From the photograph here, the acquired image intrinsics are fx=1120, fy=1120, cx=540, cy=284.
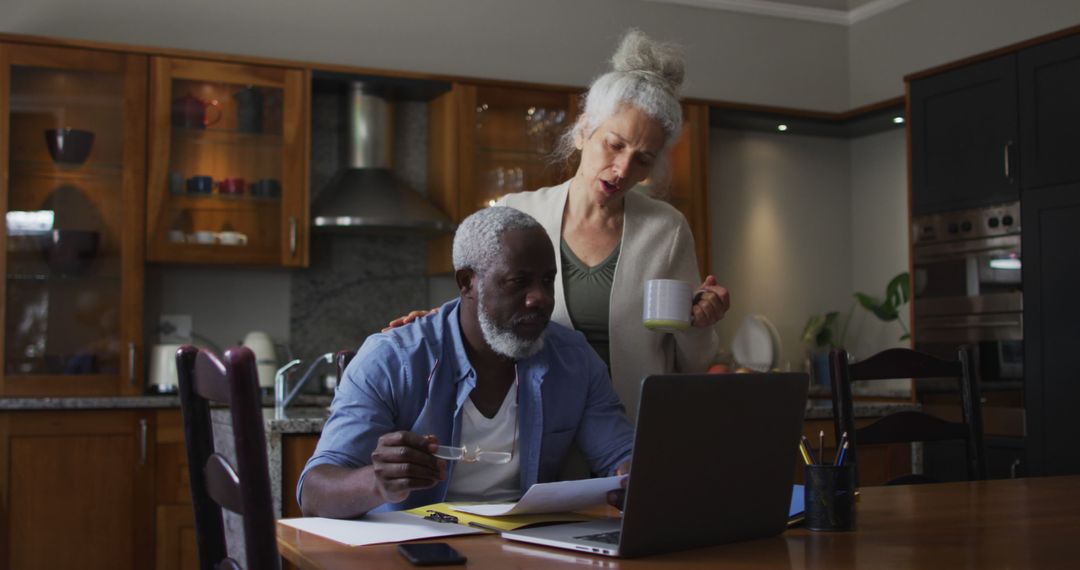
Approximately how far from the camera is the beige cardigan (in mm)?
2186

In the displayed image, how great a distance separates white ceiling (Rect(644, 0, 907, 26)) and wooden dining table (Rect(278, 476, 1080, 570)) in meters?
4.37

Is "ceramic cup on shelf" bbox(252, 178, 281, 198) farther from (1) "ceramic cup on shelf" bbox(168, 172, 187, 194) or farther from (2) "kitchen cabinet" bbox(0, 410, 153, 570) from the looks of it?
(2) "kitchen cabinet" bbox(0, 410, 153, 570)

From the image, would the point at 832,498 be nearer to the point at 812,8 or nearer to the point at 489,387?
the point at 489,387

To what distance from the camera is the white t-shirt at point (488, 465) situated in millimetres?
1784

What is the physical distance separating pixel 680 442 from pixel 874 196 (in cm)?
497

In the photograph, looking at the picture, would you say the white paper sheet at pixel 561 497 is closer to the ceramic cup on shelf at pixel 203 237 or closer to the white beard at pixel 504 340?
the white beard at pixel 504 340

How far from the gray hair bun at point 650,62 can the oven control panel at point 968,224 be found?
2.59m

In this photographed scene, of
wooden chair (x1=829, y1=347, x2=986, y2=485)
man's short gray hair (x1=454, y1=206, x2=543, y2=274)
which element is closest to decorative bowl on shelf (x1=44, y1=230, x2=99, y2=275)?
man's short gray hair (x1=454, y1=206, x2=543, y2=274)

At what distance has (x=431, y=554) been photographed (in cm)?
122

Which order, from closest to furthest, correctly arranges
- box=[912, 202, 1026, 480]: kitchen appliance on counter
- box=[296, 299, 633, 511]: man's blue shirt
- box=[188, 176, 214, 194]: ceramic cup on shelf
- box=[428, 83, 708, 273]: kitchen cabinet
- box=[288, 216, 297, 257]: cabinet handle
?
box=[296, 299, 633, 511]: man's blue shirt < box=[912, 202, 1026, 480]: kitchen appliance on counter < box=[188, 176, 214, 194]: ceramic cup on shelf < box=[288, 216, 297, 257]: cabinet handle < box=[428, 83, 708, 273]: kitchen cabinet

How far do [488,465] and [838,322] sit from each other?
4.49 m

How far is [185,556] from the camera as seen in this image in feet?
12.6

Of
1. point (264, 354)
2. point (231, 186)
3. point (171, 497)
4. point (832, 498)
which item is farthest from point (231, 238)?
point (832, 498)

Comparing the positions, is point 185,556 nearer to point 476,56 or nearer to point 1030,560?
point 476,56
